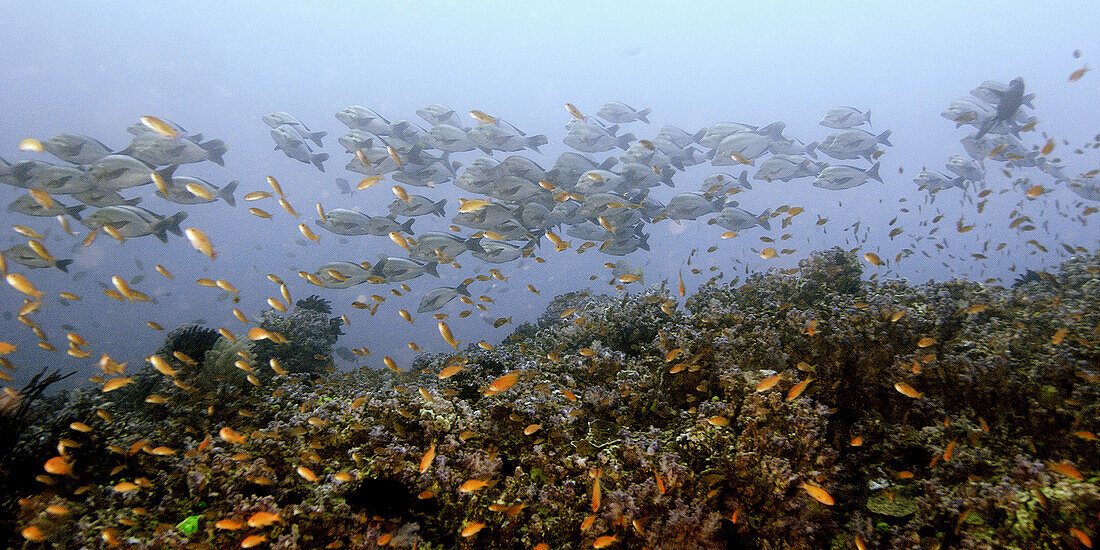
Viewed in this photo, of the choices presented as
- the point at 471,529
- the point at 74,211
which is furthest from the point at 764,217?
the point at 74,211

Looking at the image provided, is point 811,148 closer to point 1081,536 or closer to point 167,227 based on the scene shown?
point 1081,536

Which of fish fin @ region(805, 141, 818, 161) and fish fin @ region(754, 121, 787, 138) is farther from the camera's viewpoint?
fish fin @ region(805, 141, 818, 161)

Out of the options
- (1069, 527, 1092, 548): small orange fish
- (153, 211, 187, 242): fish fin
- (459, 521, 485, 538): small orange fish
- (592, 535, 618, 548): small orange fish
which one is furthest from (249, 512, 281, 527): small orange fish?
(153, 211, 187, 242): fish fin

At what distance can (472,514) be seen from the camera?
2883mm

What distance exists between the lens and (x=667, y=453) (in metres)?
3.06

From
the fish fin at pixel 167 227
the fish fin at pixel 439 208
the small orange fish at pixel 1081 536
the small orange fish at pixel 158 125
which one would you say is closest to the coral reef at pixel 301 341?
the fish fin at pixel 167 227

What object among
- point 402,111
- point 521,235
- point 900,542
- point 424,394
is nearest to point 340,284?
point 521,235

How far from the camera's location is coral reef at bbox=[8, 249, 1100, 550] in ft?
8.73

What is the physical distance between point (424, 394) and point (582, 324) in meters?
3.74

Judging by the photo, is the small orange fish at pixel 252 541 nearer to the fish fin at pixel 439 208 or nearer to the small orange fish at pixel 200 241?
the small orange fish at pixel 200 241

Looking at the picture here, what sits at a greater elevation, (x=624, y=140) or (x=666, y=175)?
(x=624, y=140)

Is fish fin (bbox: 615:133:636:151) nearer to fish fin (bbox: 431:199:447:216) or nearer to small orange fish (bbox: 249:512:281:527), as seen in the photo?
fish fin (bbox: 431:199:447:216)

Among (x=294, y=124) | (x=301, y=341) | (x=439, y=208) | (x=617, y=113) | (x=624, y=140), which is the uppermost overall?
(x=617, y=113)

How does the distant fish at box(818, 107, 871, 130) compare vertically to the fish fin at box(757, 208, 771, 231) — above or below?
above
